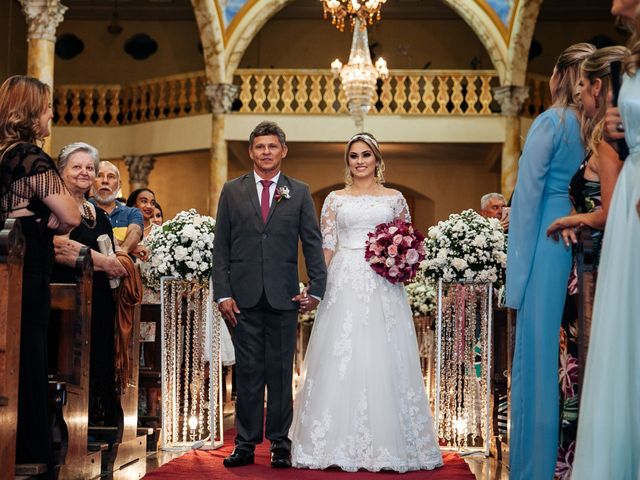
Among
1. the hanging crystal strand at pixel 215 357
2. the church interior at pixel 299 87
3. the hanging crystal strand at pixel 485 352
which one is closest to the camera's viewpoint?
the hanging crystal strand at pixel 485 352

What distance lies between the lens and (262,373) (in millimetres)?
5523

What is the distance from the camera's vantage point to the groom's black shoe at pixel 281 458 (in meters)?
5.38

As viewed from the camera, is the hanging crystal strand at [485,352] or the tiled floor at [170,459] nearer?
the tiled floor at [170,459]

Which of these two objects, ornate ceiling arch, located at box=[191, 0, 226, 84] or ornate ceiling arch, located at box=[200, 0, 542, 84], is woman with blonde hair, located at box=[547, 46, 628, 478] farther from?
ornate ceiling arch, located at box=[191, 0, 226, 84]

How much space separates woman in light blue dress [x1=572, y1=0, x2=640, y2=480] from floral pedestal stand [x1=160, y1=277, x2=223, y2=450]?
11.9 ft

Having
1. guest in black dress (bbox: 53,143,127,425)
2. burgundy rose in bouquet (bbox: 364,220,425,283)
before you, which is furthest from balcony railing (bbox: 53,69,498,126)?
guest in black dress (bbox: 53,143,127,425)

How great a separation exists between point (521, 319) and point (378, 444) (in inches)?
66.9

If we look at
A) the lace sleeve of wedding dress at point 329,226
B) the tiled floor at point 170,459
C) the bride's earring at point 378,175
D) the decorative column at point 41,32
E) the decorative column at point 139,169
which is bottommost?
the tiled floor at point 170,459

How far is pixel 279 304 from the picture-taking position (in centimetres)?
544

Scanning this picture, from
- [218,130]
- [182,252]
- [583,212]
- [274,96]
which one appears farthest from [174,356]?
[274,96]

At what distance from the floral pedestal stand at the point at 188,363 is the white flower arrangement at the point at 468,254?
1501mm

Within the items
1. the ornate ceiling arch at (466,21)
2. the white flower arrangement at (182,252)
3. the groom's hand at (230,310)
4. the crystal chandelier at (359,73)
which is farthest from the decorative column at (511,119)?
the groom's hand at (230,310)

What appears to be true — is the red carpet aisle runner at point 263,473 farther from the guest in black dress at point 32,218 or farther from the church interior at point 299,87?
the church interior at point 299,87

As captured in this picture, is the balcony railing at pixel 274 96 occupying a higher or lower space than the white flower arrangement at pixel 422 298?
higher
